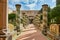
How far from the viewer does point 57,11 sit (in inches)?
293

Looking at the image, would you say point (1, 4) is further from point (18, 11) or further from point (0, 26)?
point (18, 11)

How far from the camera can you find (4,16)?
187 inches

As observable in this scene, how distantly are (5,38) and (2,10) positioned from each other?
84 centimetres

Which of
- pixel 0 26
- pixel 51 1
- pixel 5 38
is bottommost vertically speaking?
pixel 5 38

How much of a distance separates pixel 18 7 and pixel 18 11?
268mm

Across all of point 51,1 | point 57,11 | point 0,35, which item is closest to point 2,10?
point 0,35

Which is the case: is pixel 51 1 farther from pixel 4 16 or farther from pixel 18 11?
pixel 4 16

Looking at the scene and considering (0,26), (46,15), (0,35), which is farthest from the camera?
(46,15)

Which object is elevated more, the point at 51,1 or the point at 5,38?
the point at 51,1

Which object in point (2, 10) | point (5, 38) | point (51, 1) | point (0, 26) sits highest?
point (51, 1)

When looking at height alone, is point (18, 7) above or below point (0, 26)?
above

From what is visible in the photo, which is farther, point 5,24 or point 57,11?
point 57,11

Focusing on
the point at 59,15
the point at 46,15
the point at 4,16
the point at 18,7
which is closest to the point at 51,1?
the point at 46,15

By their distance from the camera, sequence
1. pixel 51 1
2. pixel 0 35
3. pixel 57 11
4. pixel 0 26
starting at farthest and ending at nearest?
pixel 51 1 → pixel 57 11 → pixel 0 26 → pixel 0 35
